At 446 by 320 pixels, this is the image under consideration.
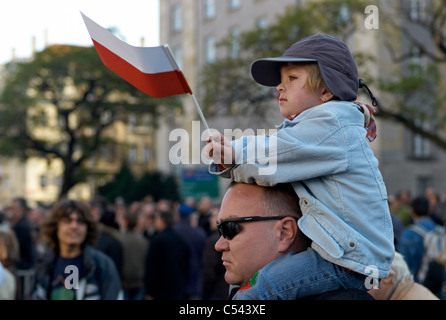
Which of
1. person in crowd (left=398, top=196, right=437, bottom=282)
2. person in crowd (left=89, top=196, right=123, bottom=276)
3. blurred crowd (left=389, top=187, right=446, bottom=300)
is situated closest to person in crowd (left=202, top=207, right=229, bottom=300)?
person in crowd (left=89, top=196, right=123, bottom=276)

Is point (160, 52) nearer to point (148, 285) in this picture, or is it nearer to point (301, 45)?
point (301, 45)

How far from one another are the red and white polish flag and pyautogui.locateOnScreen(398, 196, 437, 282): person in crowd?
7.09 metres

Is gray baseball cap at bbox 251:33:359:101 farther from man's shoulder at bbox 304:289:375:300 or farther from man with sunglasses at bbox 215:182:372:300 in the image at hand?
man's shoulder at bbox 304:289:375:300

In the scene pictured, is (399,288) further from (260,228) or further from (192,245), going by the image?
(192,245)

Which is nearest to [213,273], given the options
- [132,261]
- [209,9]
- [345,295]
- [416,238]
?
[132,261]

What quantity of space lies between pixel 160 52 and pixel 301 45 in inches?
21.6

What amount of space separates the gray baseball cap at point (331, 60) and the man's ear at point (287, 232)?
0.51 metres

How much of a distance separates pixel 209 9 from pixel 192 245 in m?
35.6

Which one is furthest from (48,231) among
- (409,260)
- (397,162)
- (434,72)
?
(397,162)

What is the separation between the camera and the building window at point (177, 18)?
47531 millimetres

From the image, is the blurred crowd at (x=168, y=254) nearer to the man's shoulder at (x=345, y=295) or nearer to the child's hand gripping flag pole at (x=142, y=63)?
the child's hand gripping flag pole at (x=142, y=63)

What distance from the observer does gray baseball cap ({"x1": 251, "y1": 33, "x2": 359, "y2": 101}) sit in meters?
2.51

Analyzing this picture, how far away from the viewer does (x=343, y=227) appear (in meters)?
2.33
